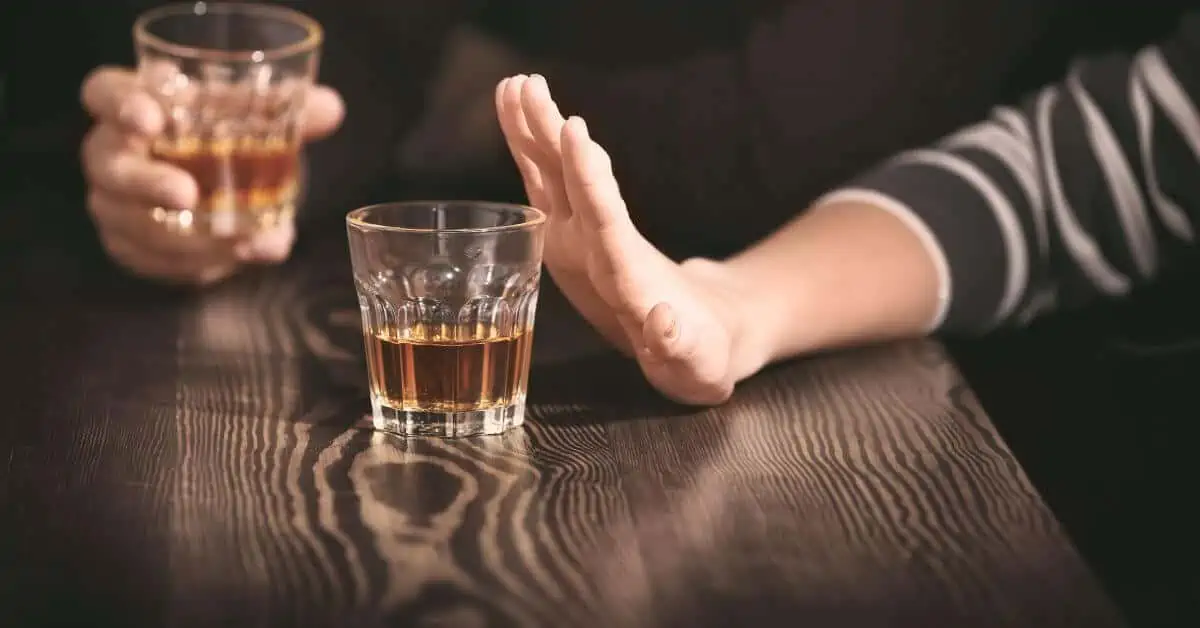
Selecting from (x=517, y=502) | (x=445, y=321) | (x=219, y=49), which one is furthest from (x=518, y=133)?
(x=219, y=49)

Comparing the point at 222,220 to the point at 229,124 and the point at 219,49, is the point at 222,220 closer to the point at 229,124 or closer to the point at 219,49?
the point at 229,124

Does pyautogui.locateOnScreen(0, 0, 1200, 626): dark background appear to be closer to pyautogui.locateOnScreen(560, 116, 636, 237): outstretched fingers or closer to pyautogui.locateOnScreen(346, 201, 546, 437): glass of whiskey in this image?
pyautogui.locateOnScreen(346, 201, 546, 437): glass of whiskey

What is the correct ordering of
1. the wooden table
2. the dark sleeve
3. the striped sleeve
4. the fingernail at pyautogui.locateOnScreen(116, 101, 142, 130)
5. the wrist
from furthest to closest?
1. the dark sleeve
2. the striped sleeve
3. the fingernail at pyautogui.locateOnScreen(116, 101, 142, 130)
4. the wrist
5. the wooden table

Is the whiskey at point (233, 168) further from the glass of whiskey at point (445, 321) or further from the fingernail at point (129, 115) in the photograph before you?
the glass of whiskey at point (445, 321)

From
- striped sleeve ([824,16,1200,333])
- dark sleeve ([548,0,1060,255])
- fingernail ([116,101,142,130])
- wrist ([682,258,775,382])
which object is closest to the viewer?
wrist ([682,258,775,382])

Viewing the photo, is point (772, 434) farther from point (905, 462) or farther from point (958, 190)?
point (958, 190)

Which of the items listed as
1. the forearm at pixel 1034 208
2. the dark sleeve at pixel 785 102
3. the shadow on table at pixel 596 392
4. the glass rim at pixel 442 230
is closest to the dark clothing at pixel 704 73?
the dark sleeve at pixel 785 102

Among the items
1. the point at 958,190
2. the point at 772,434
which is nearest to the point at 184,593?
the point at 772,434

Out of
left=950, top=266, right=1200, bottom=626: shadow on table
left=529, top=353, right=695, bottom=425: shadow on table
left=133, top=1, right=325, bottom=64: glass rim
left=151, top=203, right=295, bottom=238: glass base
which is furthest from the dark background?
left=529, top=353, right=695, bottom=425: shadow on table
